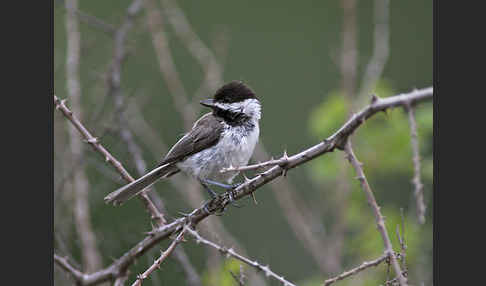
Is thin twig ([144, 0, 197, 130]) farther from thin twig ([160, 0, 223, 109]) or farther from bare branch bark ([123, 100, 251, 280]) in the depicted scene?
bare branch bark ([123, 100, 251, 280])

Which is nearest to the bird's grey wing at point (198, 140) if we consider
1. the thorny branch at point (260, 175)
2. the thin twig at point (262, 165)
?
the thorny branch at point (260, 175)

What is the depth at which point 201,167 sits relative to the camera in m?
4.60

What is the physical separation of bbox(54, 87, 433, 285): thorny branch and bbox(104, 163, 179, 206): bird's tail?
17.3 inches

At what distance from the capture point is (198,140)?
462 cm

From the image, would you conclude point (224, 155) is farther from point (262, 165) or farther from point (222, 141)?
point (262, 165)

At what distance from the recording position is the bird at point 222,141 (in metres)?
4.55

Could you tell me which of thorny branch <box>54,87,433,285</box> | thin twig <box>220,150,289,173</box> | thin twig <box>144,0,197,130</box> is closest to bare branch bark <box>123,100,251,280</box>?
thin twig <box>144,0,197,130</box>

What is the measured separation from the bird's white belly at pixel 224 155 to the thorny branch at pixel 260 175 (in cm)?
64

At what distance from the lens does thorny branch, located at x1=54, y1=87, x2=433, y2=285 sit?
2.11 meters

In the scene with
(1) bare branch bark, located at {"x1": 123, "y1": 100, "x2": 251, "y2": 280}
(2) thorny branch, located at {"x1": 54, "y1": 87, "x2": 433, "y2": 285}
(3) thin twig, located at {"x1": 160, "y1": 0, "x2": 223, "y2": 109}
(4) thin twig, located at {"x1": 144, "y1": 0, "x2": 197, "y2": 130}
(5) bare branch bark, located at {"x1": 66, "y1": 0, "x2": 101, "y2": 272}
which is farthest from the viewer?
(3) thin twig, located at {"x1": 160, "y1": 0, "x2": 223, "y2": 109}

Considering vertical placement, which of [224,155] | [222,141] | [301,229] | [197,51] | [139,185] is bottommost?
[301,229]


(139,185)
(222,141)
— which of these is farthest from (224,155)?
(139,185)

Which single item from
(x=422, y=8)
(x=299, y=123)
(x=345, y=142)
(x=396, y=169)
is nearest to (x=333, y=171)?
(x=396, y=169)

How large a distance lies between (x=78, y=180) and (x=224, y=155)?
1.22 metres
